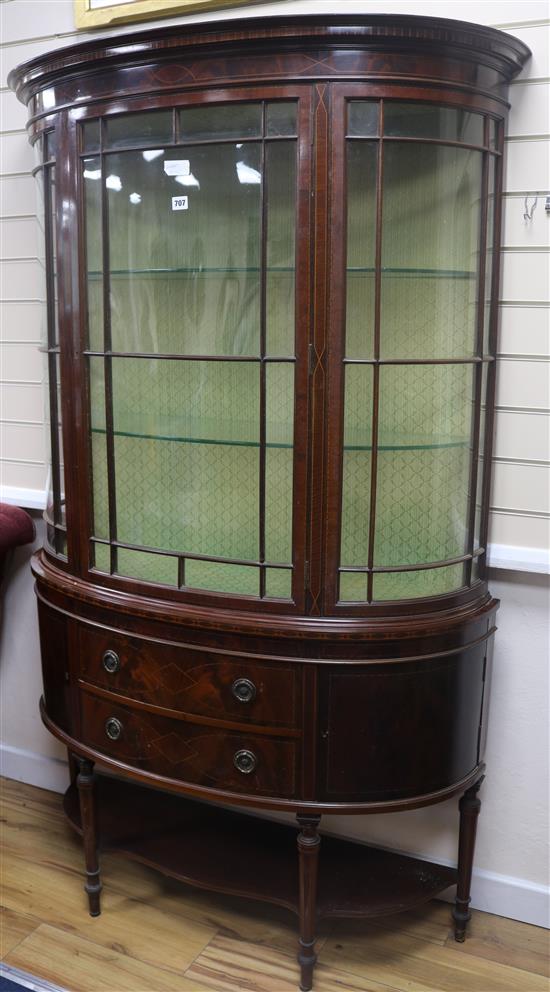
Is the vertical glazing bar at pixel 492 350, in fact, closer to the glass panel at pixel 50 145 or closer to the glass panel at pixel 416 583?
the glass panel at pixel 416 583

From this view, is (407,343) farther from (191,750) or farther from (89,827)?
(89,827)

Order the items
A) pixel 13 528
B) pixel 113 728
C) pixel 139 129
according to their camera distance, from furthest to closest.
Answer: pixel 13 528 < pixel 113 728 < pixel 139 129

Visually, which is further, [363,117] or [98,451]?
[98,451]

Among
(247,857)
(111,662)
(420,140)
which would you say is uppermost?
(420,140)

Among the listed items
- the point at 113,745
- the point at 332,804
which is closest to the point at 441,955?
the point at 332,804

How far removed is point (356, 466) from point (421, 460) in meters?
0.15

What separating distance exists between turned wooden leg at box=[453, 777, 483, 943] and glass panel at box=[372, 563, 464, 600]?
47 cm

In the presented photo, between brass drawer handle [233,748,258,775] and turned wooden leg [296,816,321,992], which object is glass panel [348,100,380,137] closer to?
brass drawer handle [233,748,258,775]

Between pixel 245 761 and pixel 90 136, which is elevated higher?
pixel 90 136

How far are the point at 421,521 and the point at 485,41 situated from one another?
2.97ft

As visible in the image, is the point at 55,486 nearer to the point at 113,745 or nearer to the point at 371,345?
the point at 113,745

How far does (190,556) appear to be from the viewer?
1838 millimetres

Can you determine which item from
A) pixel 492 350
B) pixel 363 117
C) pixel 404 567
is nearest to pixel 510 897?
pixel 404 567

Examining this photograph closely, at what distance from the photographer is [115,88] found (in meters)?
1.75
